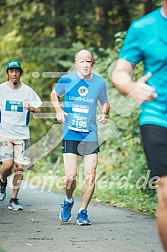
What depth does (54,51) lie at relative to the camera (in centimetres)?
2522

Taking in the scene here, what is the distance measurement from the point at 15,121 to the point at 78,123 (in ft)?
6.76

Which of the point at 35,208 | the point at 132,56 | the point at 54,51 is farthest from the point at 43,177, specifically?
the point at 132,56

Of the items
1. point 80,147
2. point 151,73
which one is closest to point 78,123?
point 80,147

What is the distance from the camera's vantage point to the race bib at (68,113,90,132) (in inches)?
375

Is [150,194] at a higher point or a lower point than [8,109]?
lower

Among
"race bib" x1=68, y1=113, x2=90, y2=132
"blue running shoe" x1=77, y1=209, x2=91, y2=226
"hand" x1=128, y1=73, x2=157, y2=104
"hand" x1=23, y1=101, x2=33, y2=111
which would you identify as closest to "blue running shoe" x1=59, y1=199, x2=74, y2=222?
"blue running shoe" x1=77, y1=209, x2=91, y2=226

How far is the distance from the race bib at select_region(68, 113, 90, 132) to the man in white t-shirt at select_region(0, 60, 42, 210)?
182cm

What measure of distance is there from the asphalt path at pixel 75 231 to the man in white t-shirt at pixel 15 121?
0.71 m

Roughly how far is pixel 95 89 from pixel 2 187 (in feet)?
10.00

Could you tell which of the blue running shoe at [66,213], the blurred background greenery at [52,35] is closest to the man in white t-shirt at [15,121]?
the blue running shoe at [66,213]

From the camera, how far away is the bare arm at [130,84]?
5.17 meters

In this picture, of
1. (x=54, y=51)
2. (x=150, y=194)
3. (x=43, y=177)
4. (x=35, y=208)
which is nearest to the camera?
(x=35, y=208)

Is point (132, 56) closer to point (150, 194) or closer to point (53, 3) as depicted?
point (150, 194)

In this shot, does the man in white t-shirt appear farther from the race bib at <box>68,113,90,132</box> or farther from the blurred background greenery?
the blurred background greenery
